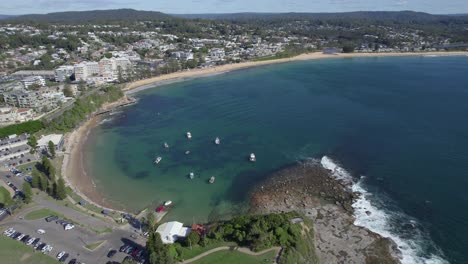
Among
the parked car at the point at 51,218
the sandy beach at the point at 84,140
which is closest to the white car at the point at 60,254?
the parked car at the point at 51,218

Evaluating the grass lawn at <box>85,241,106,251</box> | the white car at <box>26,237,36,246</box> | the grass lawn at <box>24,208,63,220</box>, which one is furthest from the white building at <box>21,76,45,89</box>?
the grass lawn at <box>85,241,106,251</box>

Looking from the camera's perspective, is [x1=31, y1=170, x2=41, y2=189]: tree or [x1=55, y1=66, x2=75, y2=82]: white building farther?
[x1=55, y1=66, x2=75, y2=82]: white building

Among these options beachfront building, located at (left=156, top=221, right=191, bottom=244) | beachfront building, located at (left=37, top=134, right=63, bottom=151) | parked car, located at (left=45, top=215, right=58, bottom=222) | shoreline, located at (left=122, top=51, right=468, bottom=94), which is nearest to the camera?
beachfront building, located at (left=156, top=221, right=191, bottom=244)

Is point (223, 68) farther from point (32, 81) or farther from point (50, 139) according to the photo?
point (50, 139)

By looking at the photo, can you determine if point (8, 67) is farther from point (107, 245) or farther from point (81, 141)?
point (107, 245)

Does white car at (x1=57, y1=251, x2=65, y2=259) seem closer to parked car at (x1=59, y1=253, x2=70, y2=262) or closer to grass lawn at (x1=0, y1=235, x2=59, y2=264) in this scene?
parked car at (x1=59, y1=253, x2=70, y2=262)

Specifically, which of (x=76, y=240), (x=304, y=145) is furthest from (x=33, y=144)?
(x=304, y=145)

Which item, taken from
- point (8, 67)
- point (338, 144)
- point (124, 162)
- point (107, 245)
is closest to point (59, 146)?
point (124, 162)
